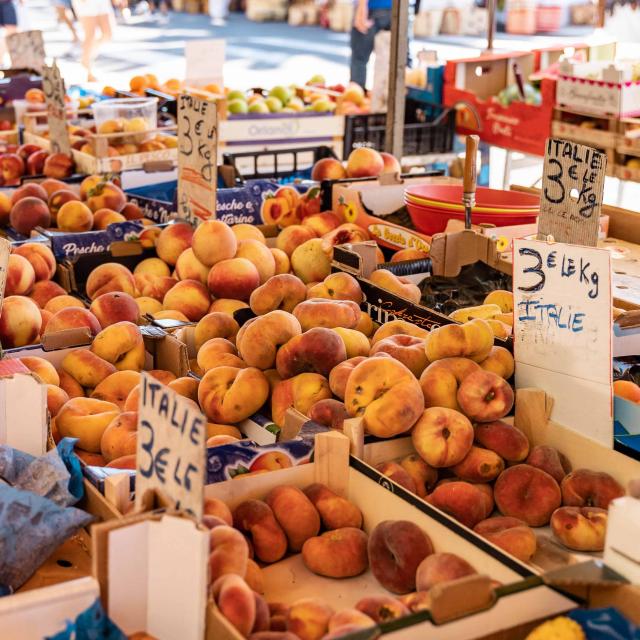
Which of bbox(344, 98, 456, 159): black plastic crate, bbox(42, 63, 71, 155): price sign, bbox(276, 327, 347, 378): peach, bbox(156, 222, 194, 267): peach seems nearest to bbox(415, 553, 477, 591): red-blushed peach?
bbox(276, 327, 347, 378): peach

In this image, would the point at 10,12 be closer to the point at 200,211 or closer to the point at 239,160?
the point at 239,160

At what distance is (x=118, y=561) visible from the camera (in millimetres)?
1237

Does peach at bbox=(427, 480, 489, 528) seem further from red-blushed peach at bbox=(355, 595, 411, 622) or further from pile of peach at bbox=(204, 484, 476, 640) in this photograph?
red-blushed peach at bbox=(355, 595, 411, 622)

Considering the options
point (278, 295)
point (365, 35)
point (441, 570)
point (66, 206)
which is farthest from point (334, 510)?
point (365, 35)

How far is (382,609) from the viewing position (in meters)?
1.28

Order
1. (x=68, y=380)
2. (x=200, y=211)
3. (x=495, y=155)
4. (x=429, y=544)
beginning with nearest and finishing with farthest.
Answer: (x=429, y=544), (x=68, y=380), (x=200, y=211), (x=495, y=155)

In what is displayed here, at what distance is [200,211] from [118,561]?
185 cm

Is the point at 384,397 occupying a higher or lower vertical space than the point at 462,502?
higher

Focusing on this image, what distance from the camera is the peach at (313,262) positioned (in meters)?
2.69

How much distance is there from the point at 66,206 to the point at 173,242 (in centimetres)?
56

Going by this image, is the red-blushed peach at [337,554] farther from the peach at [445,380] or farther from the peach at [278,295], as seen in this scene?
the peach at [278,295]

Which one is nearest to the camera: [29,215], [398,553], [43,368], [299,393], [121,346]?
[398,553]

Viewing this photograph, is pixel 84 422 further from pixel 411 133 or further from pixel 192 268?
pixel 411 133

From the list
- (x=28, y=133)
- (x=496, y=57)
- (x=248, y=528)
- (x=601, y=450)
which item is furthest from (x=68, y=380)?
(x=496, y=57)
